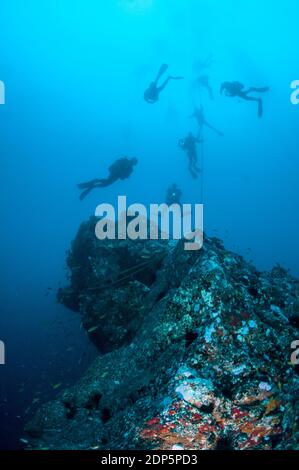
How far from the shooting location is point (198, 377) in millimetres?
4031

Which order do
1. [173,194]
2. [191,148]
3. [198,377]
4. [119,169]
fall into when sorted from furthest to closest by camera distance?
[191,148], [173,194], [119,169], [198,377]

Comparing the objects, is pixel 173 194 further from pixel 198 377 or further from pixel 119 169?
pixel 198 377

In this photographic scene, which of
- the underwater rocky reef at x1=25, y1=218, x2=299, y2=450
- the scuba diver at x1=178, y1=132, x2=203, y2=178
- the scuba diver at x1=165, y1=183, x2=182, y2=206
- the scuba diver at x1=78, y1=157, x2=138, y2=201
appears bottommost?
the underwater rocky reef at x1=25, y1=218, x2=299, y2=450

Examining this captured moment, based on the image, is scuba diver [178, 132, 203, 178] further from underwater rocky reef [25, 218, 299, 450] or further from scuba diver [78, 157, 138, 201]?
underwater rocky reef [25, 218, 299, 450]

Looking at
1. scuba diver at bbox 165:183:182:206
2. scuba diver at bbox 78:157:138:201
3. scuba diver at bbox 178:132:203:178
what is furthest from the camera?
scuba diver at bbox 178:132:203:178

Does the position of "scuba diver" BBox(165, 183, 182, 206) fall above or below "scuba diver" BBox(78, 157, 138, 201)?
above

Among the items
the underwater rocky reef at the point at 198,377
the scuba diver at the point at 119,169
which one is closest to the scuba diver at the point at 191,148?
the scuba diver at the point at 119,169

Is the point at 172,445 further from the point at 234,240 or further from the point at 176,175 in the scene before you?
the point at 176,175

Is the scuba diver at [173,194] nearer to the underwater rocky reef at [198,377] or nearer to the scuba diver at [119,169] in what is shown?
the scuba diver at [119,169]

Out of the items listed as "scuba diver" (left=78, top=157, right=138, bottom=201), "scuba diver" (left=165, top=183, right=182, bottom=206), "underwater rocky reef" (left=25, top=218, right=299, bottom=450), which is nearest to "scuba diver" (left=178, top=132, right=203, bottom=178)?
"scuba diver" (left=165, top=183, right=182, bottom=206)

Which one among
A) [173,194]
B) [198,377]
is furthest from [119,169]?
[198,377]

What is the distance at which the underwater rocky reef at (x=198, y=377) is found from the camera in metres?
3.76

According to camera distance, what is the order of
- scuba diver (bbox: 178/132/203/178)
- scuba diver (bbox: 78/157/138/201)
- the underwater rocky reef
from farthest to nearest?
scuba diver (bbox: 178/132/203/178), scuba diver (bbox: 78/157/138/201), the underwater rocky reef

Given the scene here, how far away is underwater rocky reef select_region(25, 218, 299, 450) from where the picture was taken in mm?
3758
